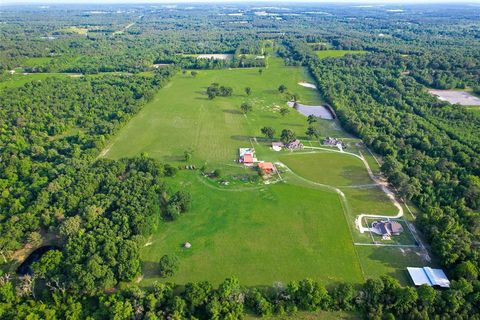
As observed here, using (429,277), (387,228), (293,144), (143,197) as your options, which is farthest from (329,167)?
(143,197)

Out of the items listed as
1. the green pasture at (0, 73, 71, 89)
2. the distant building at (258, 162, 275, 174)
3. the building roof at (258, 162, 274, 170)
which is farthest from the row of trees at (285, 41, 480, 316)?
the green pasture at (0, 73, 71, 89)

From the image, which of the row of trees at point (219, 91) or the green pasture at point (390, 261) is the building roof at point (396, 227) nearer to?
the green pasture at point (390, 261)

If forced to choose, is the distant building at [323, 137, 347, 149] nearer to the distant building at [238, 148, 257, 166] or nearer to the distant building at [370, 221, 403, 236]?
the distant building at [238, 148, 257, 166]

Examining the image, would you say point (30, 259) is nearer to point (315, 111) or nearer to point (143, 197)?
point (143, 197)

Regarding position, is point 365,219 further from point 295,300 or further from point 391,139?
point 391,139

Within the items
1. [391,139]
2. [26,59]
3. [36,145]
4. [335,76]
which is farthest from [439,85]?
[26,59]

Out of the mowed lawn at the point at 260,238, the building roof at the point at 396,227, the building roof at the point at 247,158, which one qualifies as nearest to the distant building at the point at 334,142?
the building roof at the point at 247,158
